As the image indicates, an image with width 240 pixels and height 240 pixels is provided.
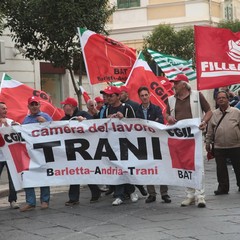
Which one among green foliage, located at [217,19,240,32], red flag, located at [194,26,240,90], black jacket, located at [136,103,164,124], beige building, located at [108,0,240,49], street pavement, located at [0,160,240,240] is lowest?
street pavement, located at [0,160,240,240]

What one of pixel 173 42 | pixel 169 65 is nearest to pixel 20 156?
pixel 169 65

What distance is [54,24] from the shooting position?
1623cm

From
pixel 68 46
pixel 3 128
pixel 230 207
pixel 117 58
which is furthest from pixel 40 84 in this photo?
pixel 230 207

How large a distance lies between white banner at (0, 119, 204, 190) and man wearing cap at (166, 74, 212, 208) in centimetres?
23

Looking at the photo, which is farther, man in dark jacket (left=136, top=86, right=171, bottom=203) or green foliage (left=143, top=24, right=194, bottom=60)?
green foliage (left=143, top=24, right=194, bottom=60)

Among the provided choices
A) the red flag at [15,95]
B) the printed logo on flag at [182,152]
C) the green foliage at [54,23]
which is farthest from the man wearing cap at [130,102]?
the green foliage at [54,23]

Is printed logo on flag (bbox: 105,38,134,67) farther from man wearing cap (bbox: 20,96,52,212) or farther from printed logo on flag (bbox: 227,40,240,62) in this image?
printed logo on flag (bbox: 227,40,240,62)

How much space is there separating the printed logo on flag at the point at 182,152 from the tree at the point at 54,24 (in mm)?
7838

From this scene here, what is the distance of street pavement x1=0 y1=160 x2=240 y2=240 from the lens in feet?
22.9

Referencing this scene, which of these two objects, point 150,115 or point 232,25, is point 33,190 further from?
point 232,25

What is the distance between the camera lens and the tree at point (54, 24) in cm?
1591

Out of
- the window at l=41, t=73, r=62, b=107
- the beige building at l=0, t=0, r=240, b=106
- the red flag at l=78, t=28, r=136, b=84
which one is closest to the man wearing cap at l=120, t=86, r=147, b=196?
the red flag at l=78, t=28, r=136, b=84

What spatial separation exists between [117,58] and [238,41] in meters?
3.15

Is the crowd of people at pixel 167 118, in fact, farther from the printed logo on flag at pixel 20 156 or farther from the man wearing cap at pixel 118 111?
the printed logo on flag at pixel 20 156
